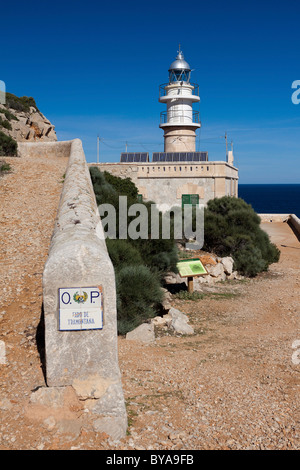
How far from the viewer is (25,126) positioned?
23.3 metres

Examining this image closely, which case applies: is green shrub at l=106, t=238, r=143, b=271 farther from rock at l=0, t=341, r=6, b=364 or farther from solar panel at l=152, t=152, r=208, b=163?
solar panel at l=152, t=152, r=208, b=163

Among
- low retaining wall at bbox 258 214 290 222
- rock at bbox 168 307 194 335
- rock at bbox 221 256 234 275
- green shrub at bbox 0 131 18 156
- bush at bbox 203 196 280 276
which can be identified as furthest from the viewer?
low retaining wall at bbox 258 214 290 222

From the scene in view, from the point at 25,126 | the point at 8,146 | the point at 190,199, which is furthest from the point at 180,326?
the point at 25,126

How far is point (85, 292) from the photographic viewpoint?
11.4ft

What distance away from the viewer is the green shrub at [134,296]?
22.7ft

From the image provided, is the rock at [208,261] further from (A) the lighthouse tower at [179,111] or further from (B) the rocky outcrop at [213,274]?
(A) the lighthouse tower at [179,111]

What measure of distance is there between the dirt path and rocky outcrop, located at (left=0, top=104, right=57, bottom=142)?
13.5 m

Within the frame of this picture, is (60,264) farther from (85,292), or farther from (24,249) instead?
(24,249)

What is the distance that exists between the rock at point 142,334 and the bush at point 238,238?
7.07 m

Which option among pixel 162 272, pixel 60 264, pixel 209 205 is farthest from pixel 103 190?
pixel 60 264

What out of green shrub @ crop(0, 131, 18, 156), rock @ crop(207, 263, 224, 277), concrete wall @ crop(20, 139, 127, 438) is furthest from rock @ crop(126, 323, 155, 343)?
green shrub @ crop(0, 131, 18, 156)

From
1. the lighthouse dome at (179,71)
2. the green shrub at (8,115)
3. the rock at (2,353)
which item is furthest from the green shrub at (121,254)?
the lighthouse dome at (179,71)

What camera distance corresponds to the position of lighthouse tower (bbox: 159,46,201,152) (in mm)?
25328

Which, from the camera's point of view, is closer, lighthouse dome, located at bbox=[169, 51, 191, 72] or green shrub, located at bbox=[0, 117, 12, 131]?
green shrub, located at bbox=[0, 117, 12, 131]
